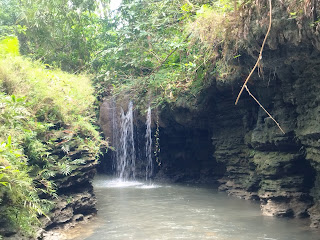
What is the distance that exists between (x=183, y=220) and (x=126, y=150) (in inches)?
387

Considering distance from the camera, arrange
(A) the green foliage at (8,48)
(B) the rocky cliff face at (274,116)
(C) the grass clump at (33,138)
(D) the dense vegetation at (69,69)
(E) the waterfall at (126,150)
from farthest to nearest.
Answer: (E) the waterfall at (126,150)
(A) the green foliage at (8,48)
(B) the rocky cliff face at (274,116)
(D) the dense vegetation at (69,69)
(C) the grass clump at (33,138)

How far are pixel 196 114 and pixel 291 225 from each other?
6.21 m

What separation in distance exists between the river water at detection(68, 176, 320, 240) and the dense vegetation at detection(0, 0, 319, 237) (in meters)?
1.82

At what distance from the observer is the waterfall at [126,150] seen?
17.7m

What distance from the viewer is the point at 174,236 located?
296 inches

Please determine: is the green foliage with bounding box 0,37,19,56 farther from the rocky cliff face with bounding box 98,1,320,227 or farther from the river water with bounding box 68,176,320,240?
the rocky cliff face with bounding box 98,1,320,227

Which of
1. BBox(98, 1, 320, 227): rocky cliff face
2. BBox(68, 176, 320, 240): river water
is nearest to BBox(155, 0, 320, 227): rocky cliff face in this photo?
BBox(98, 1, 320, 227): rocky cliff face

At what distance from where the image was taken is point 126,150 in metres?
18.4

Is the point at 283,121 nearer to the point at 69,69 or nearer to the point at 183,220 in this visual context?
the point at 183,220

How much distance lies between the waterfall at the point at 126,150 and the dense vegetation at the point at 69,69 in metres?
1.48

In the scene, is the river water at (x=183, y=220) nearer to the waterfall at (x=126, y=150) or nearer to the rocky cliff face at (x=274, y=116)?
the rocky cliff face at (x=274, y=116)

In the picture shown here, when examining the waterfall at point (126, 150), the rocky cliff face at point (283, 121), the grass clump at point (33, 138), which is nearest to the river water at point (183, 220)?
the rocky cliff face at point (283, 121)

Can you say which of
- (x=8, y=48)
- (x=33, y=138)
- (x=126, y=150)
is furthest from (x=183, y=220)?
(x=126, y=150)

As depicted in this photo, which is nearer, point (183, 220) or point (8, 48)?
point (183, 220)
